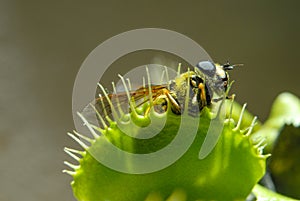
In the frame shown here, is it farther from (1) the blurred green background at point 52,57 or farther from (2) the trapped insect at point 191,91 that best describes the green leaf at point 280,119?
(1) the blurred green background at point 52,57

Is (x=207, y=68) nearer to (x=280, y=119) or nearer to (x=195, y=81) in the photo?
(x=195, y=81)

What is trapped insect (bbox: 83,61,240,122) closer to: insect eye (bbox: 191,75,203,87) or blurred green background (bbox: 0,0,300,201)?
insect eye (bbox: 191,75,203,87)

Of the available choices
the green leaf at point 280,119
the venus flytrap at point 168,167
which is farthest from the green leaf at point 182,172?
the green leaf at point 280,119

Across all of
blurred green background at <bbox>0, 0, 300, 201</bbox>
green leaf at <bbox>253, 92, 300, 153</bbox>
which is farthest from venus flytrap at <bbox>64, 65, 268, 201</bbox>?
blurred green background at <bbox>0, 0, 300, 201</bbox>

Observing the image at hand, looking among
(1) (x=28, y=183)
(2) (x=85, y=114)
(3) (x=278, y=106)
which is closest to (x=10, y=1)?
(1) (x=28, y=183)

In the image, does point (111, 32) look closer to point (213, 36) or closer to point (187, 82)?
point (213, 36)
